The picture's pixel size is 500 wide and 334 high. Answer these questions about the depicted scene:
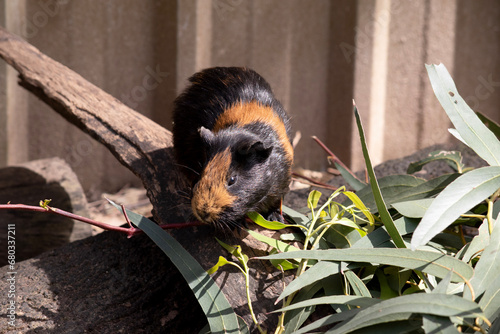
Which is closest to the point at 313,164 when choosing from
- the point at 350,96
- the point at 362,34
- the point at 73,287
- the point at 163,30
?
the point at 350,96

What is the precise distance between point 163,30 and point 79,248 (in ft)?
9.99

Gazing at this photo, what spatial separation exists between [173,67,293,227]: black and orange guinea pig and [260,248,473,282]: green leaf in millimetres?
470

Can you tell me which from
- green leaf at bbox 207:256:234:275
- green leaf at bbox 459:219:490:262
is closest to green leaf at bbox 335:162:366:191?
green leaf at bbox 459:219:490:262

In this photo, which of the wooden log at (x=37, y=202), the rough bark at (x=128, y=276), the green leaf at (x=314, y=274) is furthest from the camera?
the wooden log at (x=37, y=202)

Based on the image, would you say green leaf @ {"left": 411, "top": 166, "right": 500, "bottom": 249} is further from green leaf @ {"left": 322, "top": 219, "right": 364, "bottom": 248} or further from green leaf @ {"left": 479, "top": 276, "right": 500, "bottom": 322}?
green leaf @ {"left": 322, "top": 219, "right": 364, "bottom": 248}

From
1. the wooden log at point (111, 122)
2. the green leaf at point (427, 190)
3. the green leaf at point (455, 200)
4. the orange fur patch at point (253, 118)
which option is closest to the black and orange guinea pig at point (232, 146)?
the orange fur patch at point (253, 118)

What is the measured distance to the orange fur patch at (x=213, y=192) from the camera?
1.96m

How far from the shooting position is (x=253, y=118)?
2.40 m

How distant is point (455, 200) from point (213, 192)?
91cm

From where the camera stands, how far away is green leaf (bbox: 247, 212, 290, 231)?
6.56 ft

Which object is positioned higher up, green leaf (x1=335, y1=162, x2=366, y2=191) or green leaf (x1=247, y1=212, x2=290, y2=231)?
green leaf (x1=335, y1=162, x2=366, y2=191)

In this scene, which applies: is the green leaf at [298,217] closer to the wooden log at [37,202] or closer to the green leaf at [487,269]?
the green leaf at [487,269]

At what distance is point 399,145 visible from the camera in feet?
18.1

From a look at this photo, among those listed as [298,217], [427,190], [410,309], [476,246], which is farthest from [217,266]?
[427,190]
